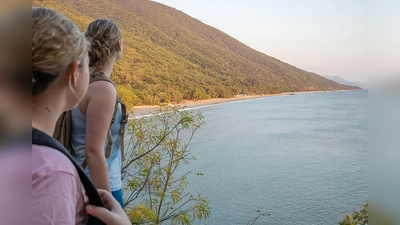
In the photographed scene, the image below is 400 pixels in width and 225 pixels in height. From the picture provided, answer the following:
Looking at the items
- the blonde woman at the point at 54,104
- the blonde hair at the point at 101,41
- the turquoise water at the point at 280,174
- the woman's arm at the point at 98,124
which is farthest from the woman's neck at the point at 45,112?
the turquoise water at the point at 280,174

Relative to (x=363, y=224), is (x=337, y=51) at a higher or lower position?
higher

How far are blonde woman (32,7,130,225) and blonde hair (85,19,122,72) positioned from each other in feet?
1.74

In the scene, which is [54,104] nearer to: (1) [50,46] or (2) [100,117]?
(1) [50,46]

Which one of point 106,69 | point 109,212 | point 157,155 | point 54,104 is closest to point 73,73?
point 54,104

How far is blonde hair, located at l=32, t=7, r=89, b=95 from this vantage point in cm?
41

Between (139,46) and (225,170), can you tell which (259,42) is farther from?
(225,170)

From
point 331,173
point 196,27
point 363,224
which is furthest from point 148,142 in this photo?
point 196,27

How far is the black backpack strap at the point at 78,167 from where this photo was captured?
1.38ft

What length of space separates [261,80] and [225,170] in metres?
24.3

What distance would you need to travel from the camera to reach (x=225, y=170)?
331 inches

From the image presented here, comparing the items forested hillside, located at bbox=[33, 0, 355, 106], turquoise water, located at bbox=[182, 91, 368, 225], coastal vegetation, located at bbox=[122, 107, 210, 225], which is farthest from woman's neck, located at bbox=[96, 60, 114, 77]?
forested hillside, located at bbox=[33, 0, 355, 106]

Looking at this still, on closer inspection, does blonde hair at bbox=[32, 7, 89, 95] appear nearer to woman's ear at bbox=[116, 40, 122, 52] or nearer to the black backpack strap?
the black backpack strap

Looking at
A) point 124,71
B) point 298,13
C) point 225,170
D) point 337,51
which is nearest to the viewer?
point 225,170

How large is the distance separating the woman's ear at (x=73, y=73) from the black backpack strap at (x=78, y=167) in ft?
0.29
